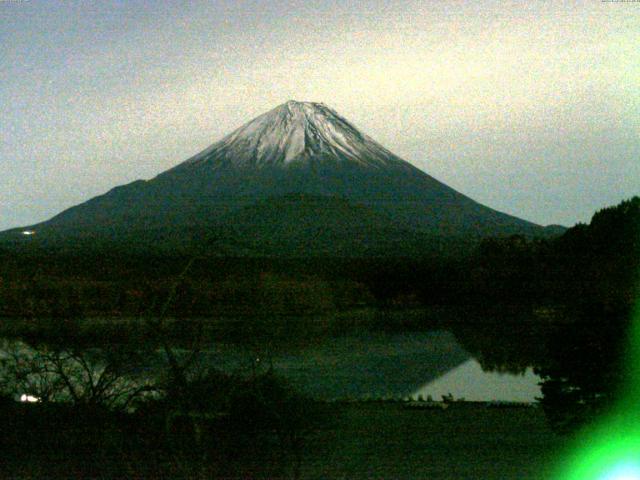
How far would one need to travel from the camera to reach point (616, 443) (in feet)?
20.8

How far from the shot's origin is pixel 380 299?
29.2m

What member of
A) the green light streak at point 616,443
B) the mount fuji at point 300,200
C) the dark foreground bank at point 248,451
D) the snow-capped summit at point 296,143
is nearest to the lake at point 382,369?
the dark foreground bank at point 248,451

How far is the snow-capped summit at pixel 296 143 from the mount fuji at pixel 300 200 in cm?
10

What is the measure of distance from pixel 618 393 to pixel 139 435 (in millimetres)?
4093

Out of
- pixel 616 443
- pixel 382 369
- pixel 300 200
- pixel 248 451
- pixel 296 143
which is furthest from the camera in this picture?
pixel 296 143

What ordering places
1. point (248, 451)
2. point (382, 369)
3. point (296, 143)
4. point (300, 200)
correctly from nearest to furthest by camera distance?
point (248, 451) < point (382, 369) < point (300, 200) < point (296, 143)

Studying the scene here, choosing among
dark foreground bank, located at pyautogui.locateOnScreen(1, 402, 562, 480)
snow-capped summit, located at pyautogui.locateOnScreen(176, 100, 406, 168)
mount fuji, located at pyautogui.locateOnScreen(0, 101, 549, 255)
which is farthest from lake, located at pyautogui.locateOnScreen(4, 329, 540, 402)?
snow-capped summit, located at pyautogui.locateOnScreen(176, 100, 406, 168)

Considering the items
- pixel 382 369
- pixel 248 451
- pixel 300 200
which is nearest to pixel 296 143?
pixel 300 200

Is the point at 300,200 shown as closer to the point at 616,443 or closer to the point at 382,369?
the point at 382,369

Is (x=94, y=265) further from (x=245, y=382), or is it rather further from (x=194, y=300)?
(x=245, y=382)

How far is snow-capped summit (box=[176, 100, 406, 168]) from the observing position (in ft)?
214

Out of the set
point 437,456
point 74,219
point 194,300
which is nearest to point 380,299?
point 194,300

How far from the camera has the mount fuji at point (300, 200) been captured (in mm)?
43531

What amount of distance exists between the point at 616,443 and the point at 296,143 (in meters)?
64.9
